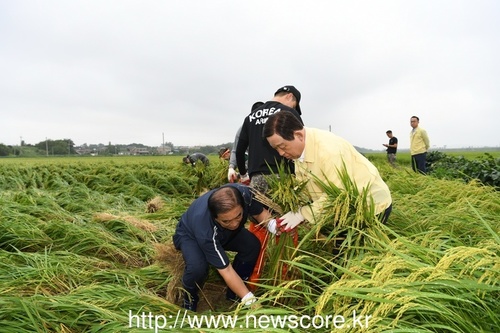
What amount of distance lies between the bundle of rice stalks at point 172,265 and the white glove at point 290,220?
0.77 metres

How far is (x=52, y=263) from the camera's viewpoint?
9.19 feet

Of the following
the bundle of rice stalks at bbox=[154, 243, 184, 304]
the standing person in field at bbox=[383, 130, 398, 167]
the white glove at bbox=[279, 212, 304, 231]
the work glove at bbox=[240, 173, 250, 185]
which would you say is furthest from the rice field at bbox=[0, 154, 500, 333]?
the standing person in field at bbox=[383, 130, 398, 167]

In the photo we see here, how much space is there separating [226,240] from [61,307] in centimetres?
101

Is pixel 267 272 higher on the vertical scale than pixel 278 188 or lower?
lower

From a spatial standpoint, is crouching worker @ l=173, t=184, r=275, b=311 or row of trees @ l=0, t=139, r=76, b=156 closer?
crouching worker @ l=173, t=184, r=275, b=311

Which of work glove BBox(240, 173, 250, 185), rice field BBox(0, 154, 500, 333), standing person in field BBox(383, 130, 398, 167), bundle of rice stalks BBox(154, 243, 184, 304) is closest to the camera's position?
rice field BBox(0, 154, 500, 333)

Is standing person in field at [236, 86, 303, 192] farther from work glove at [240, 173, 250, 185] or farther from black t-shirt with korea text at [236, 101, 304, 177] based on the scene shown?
work glove at [240, 173, 250, 185]

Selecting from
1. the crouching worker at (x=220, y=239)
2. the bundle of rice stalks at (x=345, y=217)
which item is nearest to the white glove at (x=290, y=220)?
the bundle of rice stalks at (x=345, y=217)

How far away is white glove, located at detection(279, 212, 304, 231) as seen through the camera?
7.47ft

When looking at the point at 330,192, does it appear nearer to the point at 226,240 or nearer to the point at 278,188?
the point at 278,188

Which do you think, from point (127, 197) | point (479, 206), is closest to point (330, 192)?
point (479, 206)

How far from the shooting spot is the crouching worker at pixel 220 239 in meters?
2.27

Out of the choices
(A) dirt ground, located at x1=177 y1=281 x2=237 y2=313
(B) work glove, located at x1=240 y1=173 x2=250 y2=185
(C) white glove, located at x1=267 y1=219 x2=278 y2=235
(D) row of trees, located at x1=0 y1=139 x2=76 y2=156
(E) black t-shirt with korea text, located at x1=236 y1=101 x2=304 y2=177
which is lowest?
(A) dirt ground, located at x1=177 y1=281 x2=237 y2=313

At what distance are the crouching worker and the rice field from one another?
179 mm
